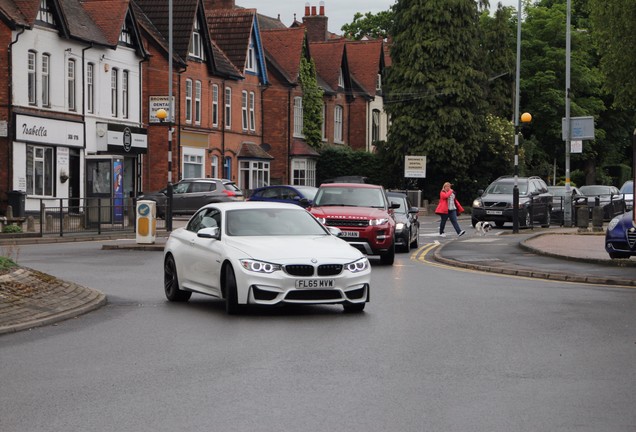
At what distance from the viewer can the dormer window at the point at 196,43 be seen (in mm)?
60500

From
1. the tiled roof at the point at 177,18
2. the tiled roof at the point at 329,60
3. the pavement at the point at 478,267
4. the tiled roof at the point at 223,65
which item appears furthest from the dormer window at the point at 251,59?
the pavement at the point at 478,267

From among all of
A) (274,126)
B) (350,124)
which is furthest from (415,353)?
(350,124)

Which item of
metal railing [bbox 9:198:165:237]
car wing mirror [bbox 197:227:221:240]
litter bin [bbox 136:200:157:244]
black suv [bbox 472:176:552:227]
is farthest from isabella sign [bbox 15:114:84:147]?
car wing mirror [bbox 197:227:221:240]

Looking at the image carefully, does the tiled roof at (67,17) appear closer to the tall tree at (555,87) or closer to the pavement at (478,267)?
the pavement at (478,267)

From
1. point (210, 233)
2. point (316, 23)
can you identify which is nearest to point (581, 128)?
point (210, 233)

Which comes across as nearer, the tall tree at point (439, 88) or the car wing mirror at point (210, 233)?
the car wing mirror at point (210, 233)

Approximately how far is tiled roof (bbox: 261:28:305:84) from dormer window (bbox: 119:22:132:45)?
1686 cm

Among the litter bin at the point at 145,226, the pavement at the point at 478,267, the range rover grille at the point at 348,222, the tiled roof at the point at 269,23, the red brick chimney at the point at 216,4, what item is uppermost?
the tiled roof at the point at 269,23

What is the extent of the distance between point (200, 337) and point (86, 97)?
39.1 m

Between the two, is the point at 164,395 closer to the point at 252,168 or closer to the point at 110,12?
the point at 110,12

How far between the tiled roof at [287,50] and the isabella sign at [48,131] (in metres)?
22.9

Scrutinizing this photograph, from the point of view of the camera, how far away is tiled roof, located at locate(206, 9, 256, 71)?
66062 millimetres

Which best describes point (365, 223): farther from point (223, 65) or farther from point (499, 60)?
point (499, 60)

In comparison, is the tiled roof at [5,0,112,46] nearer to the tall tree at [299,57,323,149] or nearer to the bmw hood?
the tall tree at [299,57,323,149]
